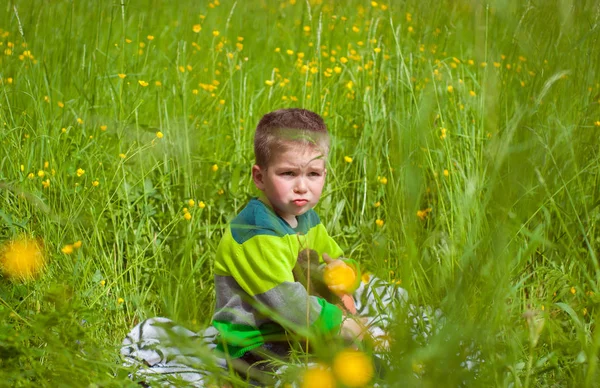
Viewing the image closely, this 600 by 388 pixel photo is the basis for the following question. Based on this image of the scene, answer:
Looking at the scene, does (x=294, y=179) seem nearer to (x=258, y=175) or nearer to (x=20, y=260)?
(x=258, y=175)

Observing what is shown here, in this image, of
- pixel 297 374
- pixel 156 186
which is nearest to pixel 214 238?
pixel 156 186

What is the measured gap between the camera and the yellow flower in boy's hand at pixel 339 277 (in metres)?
2.04

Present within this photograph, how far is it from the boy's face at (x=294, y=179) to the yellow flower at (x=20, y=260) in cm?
78

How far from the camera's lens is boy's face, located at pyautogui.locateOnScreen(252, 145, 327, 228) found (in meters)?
2.34

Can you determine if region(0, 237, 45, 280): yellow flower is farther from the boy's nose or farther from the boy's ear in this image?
the boy's nose

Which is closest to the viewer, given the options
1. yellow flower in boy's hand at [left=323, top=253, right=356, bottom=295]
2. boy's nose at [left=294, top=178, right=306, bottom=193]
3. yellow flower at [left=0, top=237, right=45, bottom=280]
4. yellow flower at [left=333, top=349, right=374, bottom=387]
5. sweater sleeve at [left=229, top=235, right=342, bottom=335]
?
yellow flower at [left=333, top=349, right=374, bottom=387]

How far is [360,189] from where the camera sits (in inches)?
125

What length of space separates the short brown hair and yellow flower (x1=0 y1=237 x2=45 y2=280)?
2.54ft

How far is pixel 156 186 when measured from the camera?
295cm

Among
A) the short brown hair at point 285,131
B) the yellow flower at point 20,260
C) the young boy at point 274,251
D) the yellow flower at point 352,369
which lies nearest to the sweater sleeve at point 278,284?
the young boy at point 274,251

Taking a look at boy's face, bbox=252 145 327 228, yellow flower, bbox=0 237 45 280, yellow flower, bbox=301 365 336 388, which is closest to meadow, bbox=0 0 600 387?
yellow flower, bbox=0 237 45 280

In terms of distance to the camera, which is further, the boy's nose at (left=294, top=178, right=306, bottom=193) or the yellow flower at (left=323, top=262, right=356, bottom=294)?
the boy's nose at (left=294, top=178, right=306, bottom=193)

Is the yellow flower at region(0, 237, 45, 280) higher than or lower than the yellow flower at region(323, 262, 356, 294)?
lower

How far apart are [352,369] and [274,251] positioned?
0.71 m
